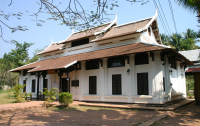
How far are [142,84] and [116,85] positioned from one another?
2017 mm

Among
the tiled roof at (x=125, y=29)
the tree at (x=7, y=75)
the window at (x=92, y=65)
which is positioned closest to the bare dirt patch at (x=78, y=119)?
the window at (x=92, y=65)

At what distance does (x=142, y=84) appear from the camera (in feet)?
37.4

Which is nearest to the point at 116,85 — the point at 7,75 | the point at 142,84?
the point at 142,84

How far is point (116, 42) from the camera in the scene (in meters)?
13.8

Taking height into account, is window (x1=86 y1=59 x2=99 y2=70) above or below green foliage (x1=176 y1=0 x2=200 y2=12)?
below

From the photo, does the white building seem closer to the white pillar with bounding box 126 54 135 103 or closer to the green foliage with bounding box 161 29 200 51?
the white pillar with bounding box 126 54 135 103

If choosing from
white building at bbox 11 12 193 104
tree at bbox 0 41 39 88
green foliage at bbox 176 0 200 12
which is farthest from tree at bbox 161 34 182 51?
tree at bbox 0 41 39 88

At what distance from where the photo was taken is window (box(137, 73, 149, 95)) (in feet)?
36.9

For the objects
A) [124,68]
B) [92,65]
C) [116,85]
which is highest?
[92,65]

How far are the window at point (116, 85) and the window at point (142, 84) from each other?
58.0 inches

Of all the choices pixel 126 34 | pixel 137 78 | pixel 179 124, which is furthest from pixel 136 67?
pixel 179 124

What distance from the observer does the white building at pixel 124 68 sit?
10984 mm

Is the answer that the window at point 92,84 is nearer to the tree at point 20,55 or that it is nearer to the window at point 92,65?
the window at point 92,65

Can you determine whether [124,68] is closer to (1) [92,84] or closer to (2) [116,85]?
(2) [116,85]
